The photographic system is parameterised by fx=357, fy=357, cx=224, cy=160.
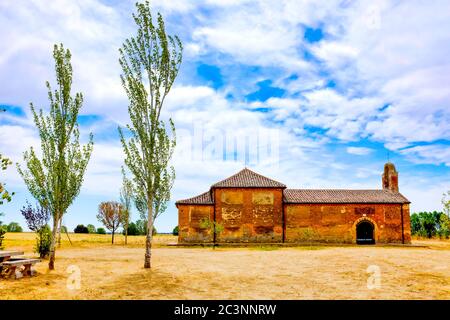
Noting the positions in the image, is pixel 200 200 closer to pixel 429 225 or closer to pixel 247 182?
pixel 247 182

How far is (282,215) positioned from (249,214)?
10.9ft

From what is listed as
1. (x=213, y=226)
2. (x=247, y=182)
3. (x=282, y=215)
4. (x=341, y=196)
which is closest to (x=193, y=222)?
(x=213, y=226)

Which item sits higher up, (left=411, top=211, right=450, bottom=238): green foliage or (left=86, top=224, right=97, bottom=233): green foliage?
(left=411, top=211, right=450, bottom=238): green foliage

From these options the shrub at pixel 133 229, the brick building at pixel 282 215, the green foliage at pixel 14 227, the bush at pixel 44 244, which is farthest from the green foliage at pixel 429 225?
the green foliage at pixel 14 227

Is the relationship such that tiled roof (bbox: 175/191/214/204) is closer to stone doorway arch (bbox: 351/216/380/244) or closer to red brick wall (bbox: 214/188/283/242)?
red brick wall (bbox: 214/188/283/242)

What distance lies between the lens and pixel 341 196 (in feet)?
123

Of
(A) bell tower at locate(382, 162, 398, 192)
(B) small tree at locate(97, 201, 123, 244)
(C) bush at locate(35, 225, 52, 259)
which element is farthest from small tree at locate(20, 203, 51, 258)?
(A) bell tower at locate(382, 162, 398, 192)

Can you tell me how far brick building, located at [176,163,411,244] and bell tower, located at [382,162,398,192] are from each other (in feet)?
12.8

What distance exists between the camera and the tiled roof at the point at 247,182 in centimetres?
3509

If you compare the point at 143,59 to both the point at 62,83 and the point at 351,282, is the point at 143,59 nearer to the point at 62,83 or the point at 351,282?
the point at 62,83

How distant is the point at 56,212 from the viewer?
46.8ft

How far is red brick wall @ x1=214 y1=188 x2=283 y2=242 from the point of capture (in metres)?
34.4

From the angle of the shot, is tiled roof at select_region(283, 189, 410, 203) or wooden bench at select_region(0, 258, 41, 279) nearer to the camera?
wooden bench at select_region(0, 258, 41, 279)

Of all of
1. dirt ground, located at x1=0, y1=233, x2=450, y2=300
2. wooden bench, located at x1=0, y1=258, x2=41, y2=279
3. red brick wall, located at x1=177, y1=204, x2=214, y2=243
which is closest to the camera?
dirt ground, located at x1=0, y1=233, x2=450, y2=300
